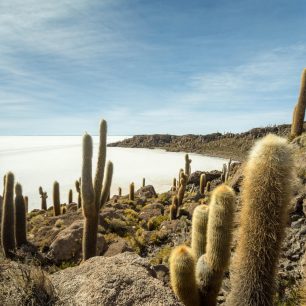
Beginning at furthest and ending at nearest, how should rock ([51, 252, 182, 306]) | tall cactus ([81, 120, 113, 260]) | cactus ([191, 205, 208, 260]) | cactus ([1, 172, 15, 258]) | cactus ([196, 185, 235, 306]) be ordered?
cactus ([1, 172, 15, 258]) → tall cactus ([81, 120, 113, 260]) → cactus ([191, 205, 208, 260]) → cactus ([196, 185, 235, 306]) → rock ([51, 252, 182, 306])

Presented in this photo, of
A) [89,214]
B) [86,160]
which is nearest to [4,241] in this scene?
[89,214]

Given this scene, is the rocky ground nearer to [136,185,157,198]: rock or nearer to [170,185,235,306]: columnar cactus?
[170,185,235,306]: columnar cactus

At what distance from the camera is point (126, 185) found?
5194 centimetres

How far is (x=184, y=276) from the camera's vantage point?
17.8ft

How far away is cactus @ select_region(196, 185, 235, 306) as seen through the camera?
536 cm

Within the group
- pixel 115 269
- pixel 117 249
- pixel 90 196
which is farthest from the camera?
pixel 117 249

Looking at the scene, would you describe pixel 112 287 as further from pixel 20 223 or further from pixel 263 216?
pixel 20 223

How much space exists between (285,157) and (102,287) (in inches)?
117

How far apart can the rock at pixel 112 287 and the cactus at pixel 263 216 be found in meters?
1.08

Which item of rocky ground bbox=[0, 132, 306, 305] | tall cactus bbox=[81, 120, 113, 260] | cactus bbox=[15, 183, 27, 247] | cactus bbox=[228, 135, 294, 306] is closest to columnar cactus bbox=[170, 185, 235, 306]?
rocky ground bbox=[0, 132, 306, 305]

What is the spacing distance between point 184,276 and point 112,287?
1287 millimetres

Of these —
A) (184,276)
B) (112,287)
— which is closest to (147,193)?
(184,276)

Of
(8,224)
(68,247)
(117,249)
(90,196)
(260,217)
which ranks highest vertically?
(260,217)

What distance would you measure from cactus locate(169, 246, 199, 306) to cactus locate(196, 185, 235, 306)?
0.26 m
